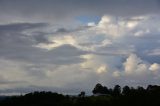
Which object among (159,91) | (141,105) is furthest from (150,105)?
(159,91)

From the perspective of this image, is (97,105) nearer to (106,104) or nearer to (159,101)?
(106,104)

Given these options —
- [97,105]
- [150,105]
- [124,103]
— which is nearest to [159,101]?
[150,105]

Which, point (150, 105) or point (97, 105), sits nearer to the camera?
point (150, 105)

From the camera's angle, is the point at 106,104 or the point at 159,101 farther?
the point at 106,104

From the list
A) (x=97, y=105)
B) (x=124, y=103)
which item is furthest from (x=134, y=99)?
(x=97, y=105)

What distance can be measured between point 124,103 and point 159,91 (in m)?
17.9

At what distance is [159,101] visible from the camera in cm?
17600

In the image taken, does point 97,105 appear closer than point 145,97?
No

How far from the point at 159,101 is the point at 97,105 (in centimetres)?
3146

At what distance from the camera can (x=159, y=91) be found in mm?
196625

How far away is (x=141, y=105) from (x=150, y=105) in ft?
10.7

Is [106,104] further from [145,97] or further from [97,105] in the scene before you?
[145,97]

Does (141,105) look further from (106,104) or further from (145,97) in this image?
(106,104)

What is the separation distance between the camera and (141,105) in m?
180
